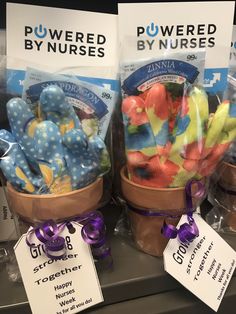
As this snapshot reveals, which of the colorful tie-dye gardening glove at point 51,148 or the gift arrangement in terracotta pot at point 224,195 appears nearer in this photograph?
the colorful tie-dye gardening glove at point 51,148

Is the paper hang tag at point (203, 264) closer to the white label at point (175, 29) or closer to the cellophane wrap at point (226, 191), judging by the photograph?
the cellophane wrap at point (226, 191)

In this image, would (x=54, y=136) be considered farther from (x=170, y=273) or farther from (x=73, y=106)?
(x=170, y=273)

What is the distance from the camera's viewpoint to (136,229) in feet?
1.99

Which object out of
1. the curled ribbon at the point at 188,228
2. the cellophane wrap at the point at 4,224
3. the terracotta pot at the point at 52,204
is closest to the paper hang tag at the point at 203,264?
the curled ribbon at the point at 188,228

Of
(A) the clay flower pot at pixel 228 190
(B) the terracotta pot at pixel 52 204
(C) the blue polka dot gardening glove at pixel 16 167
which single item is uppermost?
(C) the blue polka dot gardening glove at pixel 16 167

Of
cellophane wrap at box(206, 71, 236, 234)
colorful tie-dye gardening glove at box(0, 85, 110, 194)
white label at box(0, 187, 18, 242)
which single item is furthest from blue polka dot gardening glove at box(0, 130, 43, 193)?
cellophane wrap at box(206, 71, 236, 234)

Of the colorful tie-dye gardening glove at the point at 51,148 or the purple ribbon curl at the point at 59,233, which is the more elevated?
the colorful tie-dye gardening glove at the point at 51,148

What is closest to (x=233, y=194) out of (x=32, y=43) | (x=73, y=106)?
(x=73, y=106)

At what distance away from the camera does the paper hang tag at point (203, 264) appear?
0.54 m

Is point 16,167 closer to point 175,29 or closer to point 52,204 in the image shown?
point 52,204

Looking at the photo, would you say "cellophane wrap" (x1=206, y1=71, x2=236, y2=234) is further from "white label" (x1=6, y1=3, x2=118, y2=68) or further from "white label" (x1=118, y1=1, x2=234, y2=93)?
"white label" (x1=6, y1=3, x2=118, y2=68)

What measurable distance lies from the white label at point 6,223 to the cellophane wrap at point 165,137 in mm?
191

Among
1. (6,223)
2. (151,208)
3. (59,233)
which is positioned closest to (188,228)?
(151,208)

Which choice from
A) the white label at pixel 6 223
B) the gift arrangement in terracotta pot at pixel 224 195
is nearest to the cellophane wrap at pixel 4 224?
the white label at pixel 6 223
